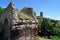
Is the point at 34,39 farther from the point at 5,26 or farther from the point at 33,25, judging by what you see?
the point at 5,26

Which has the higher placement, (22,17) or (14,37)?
(22,17)

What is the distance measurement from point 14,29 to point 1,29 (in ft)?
11.5

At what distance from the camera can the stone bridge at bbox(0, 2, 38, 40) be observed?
2206 cm

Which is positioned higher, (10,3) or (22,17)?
(10,3)

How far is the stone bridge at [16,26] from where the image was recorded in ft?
72.4

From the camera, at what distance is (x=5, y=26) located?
24.7 meters

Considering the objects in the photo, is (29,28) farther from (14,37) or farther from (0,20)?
(0,20)

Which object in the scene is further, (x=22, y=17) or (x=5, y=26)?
(x=5, y=26)

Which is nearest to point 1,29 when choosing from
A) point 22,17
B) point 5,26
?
point 5,26

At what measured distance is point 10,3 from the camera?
2292 centimetres

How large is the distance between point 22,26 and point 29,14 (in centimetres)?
267

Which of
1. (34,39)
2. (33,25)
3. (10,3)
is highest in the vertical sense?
(10,3)

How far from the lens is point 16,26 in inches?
867

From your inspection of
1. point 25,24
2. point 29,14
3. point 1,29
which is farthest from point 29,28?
point 1,29
